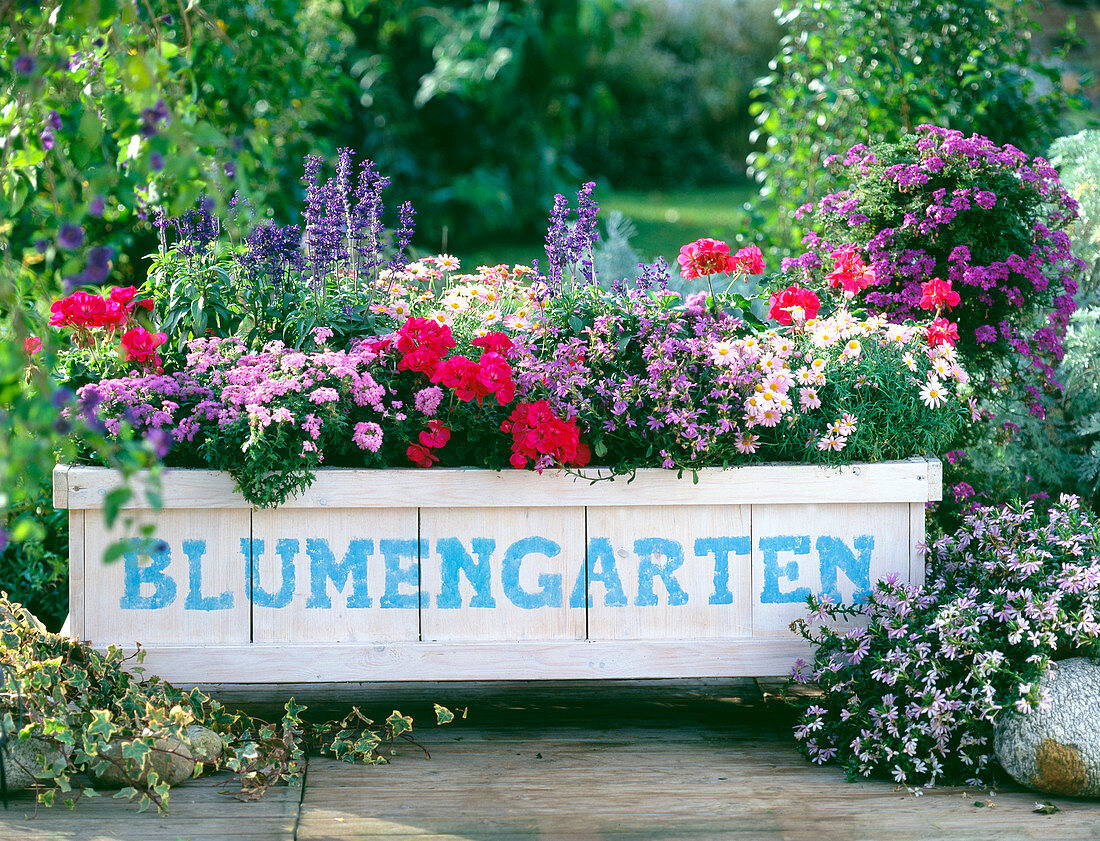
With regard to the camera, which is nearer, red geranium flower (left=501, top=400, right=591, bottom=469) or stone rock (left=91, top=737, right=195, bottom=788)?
stone rock (left=91, top=737, right=195, bottom=788)

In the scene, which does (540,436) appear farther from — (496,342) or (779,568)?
(779,568)

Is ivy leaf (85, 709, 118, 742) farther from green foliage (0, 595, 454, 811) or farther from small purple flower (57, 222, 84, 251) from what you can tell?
small purple flower (57, 222, 84, 251)

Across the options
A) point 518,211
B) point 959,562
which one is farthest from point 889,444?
point 518,211

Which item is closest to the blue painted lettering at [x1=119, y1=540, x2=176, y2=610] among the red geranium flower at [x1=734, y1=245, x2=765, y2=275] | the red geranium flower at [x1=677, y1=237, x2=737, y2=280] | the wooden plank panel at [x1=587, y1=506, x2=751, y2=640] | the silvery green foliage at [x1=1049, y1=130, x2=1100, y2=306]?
the wooden plank panel at [x1=587, y1=506, x2=751, y2=640]

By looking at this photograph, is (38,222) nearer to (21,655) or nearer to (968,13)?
(21,655)

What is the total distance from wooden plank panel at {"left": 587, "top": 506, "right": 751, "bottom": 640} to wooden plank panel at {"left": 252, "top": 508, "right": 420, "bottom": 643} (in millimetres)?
454

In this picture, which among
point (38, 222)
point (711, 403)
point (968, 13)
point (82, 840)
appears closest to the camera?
point (82, 840)

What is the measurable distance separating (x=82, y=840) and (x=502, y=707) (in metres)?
1.06

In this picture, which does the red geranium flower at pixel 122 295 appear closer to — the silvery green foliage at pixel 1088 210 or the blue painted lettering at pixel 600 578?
the blue painted lettering at pixel 600 578

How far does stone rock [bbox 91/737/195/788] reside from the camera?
2279 mm

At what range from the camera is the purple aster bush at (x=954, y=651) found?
7.55 feet

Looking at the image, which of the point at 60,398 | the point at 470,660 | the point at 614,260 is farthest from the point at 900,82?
the point at 60,398

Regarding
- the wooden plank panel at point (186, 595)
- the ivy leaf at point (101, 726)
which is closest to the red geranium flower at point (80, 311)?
the wooden plank panel at point (186, 595)

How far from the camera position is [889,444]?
8.64 ft
